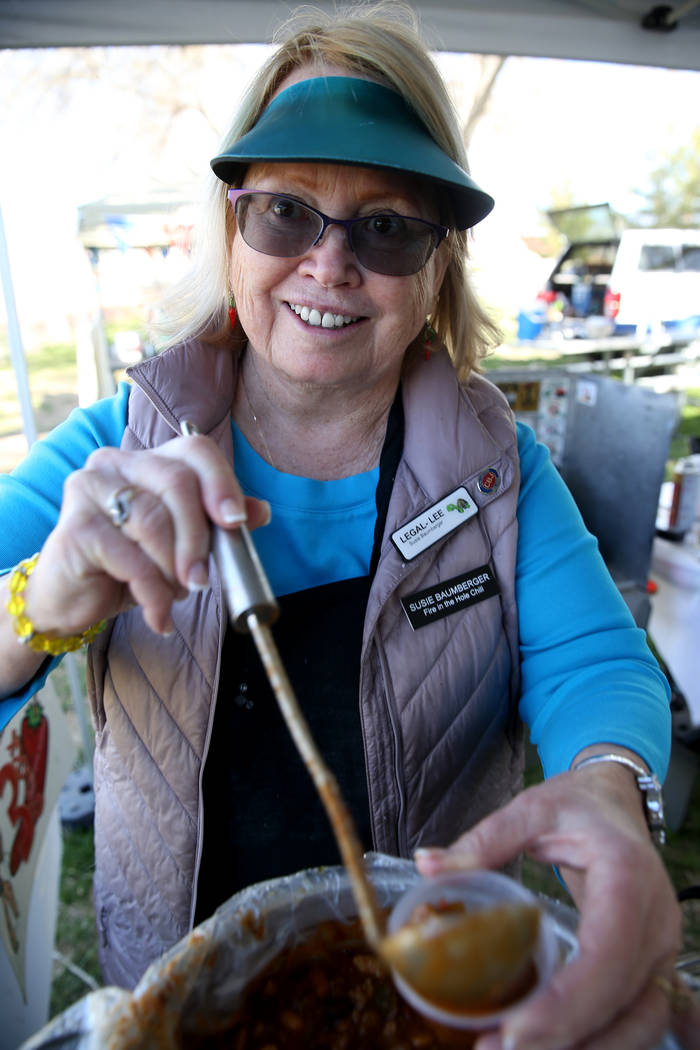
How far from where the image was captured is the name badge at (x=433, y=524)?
133 cm

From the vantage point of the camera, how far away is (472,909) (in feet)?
2.44

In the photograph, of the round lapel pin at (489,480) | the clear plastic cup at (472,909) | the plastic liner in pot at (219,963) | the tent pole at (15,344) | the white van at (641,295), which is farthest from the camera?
the white van at (641,295)

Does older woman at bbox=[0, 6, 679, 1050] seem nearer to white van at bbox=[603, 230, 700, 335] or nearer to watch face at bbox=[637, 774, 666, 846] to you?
watch face at bbox=[637, 774, 666, 846]

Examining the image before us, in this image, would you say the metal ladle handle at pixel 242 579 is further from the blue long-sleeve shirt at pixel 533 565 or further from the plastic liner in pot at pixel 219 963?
the blue long-sleeve shirt at pixel 533 565

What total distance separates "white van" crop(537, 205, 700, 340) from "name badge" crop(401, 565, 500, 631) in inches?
437

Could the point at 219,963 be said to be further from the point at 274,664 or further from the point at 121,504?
the point at 121,504

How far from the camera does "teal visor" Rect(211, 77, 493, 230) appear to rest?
3.85ft

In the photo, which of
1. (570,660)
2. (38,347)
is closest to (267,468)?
(570,660)

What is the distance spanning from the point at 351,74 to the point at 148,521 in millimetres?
999

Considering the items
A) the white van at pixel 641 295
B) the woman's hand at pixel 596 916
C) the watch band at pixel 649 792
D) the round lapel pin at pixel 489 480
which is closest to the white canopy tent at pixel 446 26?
the round lapel pin at pixel 489 480

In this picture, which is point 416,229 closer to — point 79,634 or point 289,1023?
point 79,634

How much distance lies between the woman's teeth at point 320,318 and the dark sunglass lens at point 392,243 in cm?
11

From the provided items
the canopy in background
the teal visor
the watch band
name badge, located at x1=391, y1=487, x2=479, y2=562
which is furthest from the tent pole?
the watch band

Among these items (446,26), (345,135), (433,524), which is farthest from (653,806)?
(446,26)
